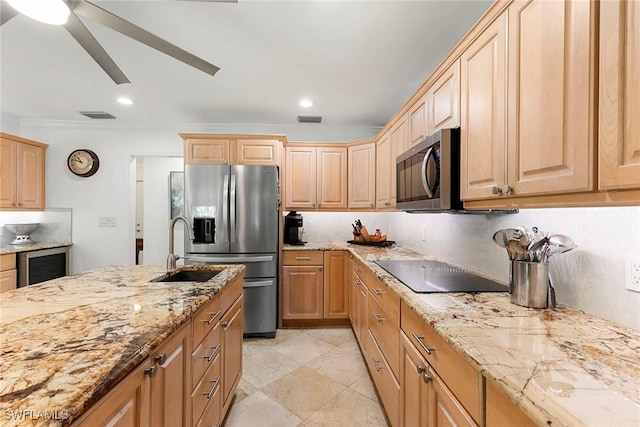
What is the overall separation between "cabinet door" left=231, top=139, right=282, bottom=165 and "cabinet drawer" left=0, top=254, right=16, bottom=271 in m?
2.61

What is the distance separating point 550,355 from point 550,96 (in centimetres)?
80

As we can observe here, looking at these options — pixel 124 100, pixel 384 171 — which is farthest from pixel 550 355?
pixel 124 100

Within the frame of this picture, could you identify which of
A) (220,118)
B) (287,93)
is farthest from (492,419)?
(220,118)

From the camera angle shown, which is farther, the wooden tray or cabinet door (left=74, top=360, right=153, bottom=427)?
the wooden tray

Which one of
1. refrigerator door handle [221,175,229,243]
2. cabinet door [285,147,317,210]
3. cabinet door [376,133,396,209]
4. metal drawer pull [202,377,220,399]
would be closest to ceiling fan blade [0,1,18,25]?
refrigerator door handle [221,175,229,243]

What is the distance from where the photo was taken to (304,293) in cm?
331

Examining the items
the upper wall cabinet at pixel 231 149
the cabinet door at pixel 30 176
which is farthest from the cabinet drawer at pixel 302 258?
the cabinet door at pixel 30 176

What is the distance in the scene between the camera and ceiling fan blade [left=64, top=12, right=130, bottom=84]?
4.36ft

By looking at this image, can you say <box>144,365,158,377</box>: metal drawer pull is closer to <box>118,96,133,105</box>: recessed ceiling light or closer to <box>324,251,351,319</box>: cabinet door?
<box>324,251,351,319</box>: cabinet door

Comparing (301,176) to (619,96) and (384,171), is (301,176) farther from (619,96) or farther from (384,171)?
(619,96)

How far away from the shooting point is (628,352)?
810 millimetres

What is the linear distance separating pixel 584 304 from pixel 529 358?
0.61 metres

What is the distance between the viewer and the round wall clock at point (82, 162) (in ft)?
12.6

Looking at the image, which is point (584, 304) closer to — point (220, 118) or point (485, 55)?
point (485, 55)
